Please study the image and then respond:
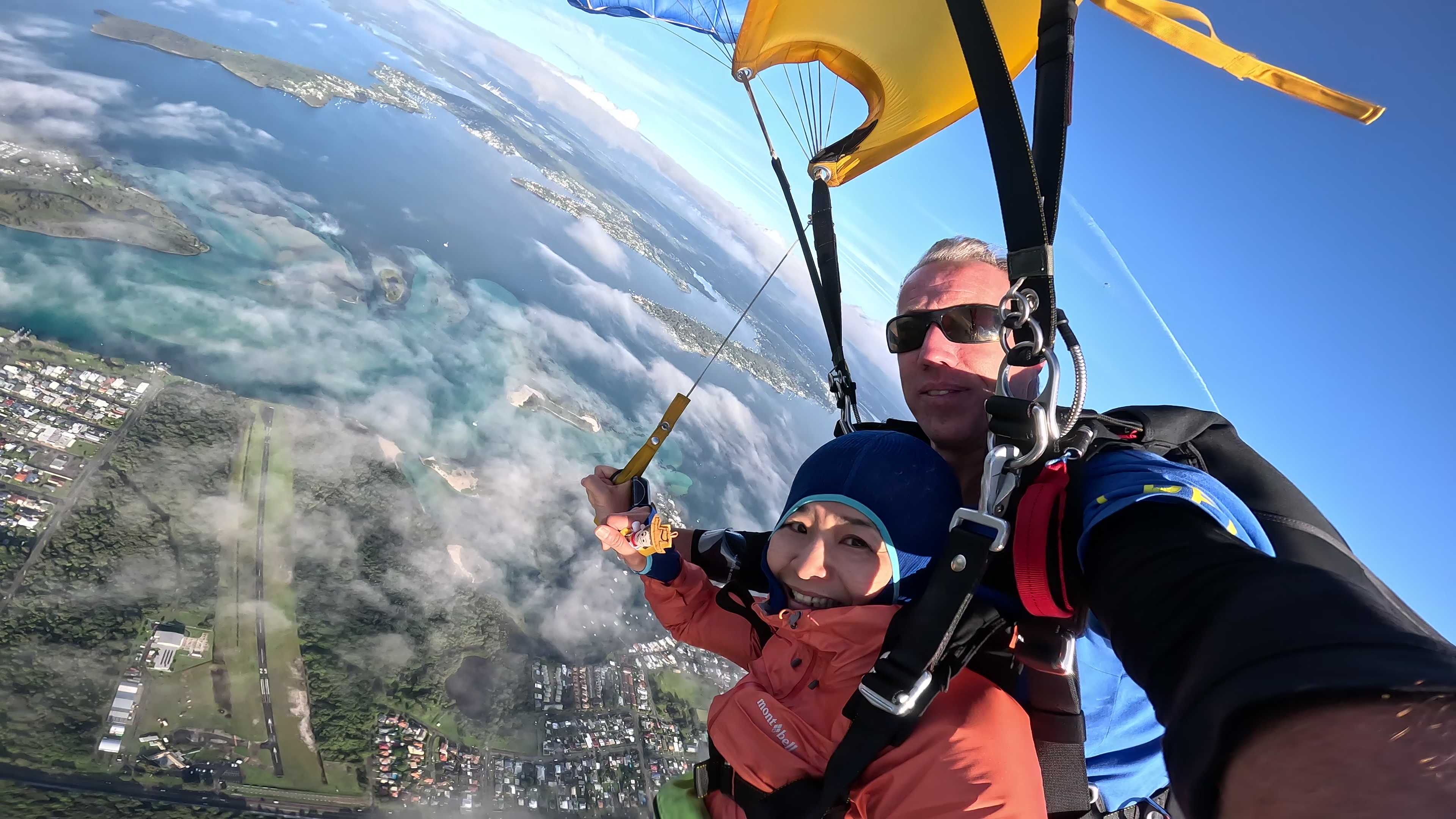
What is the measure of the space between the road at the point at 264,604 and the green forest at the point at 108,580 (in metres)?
1.20

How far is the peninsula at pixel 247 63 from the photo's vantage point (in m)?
52.9

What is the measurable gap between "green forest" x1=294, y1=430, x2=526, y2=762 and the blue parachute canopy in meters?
19.1

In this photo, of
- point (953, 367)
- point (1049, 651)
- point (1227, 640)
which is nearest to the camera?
point (1227, 640)

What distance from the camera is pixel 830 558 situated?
5.48ft

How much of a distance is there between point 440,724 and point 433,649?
3666 millimetres

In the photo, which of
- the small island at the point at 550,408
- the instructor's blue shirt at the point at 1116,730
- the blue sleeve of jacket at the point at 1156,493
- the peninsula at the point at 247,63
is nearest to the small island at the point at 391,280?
the small island at the point at 550,408

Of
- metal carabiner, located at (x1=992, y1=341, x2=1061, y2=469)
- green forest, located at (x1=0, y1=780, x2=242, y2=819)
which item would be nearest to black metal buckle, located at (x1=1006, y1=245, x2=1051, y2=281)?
metal carabiner, located at (x1=992, y1=341, x2=1061, y2=469)

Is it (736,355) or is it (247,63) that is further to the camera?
(736,355)

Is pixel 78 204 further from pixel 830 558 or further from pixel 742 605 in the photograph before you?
pixel 830 558

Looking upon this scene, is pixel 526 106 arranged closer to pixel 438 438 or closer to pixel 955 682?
pixel 438 438

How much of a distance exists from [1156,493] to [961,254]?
158cm

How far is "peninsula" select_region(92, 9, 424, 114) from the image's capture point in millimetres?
52875

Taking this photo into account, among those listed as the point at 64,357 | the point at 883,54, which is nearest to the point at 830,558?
the point at 883,54

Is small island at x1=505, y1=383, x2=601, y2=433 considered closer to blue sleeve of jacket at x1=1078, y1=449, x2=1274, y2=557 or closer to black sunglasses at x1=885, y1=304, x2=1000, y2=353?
black sunglasses at x1=885, y1=304, x2=1000, y2=353
